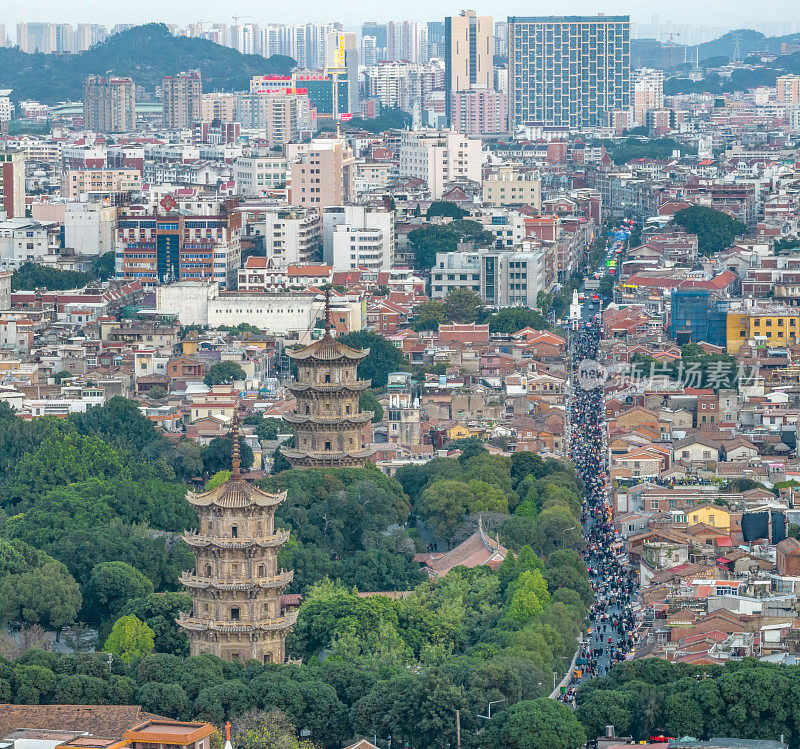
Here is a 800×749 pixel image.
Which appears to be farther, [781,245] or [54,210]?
[54,210]

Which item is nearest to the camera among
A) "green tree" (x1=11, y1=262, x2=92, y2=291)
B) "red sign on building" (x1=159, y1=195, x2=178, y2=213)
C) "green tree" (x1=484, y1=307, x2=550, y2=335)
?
"green tree" (x1=484, y1=307, x2=550, y2=335)

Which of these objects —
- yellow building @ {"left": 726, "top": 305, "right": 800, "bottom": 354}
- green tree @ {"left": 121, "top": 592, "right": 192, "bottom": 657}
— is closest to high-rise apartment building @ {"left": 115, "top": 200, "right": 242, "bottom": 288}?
yellow building @ {"left": 726, "top": 305, "right": 800, "bottom": 354}

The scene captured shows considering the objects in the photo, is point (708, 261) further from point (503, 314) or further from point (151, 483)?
point (151, 483)

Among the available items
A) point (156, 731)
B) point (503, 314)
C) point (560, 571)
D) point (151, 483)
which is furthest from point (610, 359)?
point (156, 731)

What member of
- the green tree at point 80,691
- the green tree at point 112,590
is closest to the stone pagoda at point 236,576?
the green tree at point 80,691

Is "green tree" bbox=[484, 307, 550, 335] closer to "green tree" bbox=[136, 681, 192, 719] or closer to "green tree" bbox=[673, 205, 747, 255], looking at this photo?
"green tree" bbox=[673, 205, 747, 255]

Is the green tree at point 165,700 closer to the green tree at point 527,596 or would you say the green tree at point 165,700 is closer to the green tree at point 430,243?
the green tree at point 527,596

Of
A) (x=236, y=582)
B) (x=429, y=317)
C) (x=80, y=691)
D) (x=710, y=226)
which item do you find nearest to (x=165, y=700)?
(x=80, y=691)
